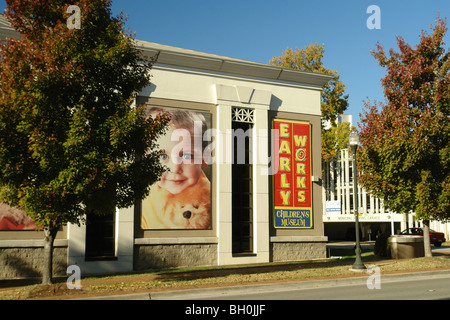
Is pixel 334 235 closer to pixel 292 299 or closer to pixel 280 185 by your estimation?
pixel 280 185

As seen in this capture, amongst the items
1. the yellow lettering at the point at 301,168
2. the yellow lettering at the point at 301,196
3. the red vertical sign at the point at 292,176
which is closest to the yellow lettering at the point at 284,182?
the red vertical sign at the point at 292,176

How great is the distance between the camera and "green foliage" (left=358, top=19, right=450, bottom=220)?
20.1 m

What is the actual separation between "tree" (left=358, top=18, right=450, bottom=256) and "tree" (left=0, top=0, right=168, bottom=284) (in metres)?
11.2

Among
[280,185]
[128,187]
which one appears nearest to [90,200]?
[128,187]

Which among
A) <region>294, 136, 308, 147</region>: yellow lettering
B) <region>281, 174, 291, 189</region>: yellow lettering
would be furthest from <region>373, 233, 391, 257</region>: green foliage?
<region>294, 136, 308, 147</region>: yellow lettering

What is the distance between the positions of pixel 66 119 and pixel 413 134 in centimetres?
1444

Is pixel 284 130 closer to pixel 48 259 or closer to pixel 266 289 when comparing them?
pixel 266 289

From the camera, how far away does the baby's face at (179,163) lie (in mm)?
21047

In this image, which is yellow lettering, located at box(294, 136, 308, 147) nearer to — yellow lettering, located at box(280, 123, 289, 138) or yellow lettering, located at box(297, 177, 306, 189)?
yellow lettering, located at box(280, 123, 289, 138)

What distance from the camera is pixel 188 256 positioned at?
21078 millimetres

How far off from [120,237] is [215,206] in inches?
187

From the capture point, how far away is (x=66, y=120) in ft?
43.0
